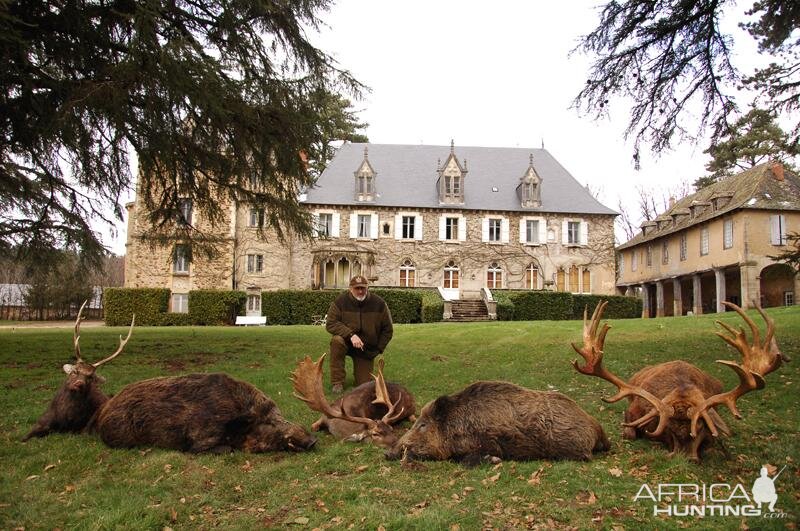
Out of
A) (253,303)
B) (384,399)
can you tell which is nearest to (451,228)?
(253,303)

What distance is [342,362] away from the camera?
9211 millimetres

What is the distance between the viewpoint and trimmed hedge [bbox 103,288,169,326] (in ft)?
108

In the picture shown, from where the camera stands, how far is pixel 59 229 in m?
13.0

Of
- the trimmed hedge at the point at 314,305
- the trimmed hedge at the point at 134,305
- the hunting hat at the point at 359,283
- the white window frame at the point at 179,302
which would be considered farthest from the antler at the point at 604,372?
the white window frame at the point at 179,302

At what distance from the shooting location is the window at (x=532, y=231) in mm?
39062

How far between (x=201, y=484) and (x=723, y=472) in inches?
177

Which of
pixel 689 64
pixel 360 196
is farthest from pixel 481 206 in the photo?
pixel 689 64

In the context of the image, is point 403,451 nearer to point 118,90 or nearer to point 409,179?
point 118,90

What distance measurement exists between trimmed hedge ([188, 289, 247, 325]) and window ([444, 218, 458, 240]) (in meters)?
14.0

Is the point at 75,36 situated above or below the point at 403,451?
above

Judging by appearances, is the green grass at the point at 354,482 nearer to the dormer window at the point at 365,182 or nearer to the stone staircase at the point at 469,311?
the stone staircase at the point at 469,311

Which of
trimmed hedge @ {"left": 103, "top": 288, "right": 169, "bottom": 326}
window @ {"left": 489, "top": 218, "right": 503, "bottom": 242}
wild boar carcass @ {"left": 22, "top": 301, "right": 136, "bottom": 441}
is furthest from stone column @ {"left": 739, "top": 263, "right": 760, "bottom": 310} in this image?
wild boar carcass @ {"left": 22, "top": 301, "right": 136, "bottom": 441}

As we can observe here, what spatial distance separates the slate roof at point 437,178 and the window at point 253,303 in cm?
688

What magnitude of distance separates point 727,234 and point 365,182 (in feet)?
70.5
